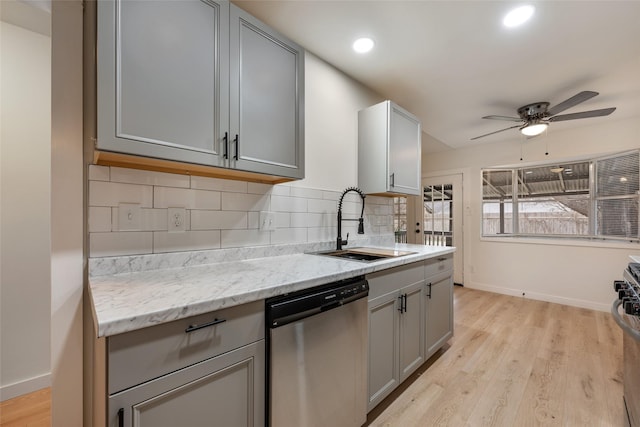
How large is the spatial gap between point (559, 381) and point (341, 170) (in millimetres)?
2305

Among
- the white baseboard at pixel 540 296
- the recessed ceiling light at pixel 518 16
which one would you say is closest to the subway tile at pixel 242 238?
the recessed ceiling light at pixel 518 16

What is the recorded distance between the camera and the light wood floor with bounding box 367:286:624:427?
1.67m

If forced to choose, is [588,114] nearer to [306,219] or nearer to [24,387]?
[306,219]

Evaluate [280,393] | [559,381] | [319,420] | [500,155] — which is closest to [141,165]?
[280,393]

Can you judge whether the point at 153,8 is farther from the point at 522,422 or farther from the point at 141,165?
the point at 522,422

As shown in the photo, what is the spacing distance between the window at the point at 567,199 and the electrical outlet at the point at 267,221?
410cm

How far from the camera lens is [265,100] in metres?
1.50

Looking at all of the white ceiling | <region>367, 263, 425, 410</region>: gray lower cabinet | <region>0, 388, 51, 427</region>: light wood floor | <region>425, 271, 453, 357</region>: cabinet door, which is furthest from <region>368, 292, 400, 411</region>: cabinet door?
<region>0, 388, 51, 427</region>: light wood floor

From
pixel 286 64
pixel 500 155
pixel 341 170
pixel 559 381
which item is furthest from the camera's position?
pixel 500 155

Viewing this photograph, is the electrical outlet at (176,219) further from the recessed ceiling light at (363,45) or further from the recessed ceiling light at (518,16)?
the recessed ceiling light at (518,16)

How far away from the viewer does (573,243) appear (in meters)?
3.74

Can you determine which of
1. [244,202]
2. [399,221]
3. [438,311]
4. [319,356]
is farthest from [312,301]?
[399,221]

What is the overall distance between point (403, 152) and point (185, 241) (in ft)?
6.55

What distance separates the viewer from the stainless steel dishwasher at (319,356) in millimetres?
1086
